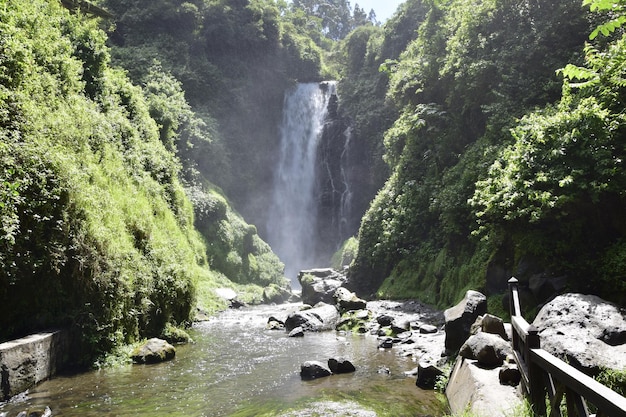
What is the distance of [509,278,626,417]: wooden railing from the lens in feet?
8.74

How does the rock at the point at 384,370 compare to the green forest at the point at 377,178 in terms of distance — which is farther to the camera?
the rock at the point at 384,370

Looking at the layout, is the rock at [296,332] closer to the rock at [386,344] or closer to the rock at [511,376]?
the rock at [386,344]

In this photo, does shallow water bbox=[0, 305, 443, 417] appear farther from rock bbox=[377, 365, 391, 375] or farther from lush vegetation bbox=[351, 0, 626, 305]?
lush vegetation bbox=[351, 0, 626, 305]

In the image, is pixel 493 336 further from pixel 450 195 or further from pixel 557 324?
pixel 450 195

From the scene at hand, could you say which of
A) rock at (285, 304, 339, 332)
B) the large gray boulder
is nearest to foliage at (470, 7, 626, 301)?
the large gray boulder

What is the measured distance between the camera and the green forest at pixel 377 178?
878 cm

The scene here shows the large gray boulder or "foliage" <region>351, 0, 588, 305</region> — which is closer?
the large gray boulder

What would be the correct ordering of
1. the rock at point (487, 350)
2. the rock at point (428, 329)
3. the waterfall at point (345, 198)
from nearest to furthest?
1. the rock at point (487, 350)
2. the rock at point (428, 329)
3. the waterfall at point (345, 198)

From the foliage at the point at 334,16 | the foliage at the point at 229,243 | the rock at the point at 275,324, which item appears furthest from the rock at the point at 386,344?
the foliage at the point at 334,16

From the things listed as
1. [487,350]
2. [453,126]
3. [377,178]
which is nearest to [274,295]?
[377,178]

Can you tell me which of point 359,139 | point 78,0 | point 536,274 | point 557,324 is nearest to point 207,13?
point 359,139

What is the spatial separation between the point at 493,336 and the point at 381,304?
11.6 metres

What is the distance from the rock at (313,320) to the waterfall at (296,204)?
78.3 ft

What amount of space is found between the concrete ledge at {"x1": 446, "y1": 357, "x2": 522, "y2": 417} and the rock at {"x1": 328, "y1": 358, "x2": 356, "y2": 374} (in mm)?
2622
